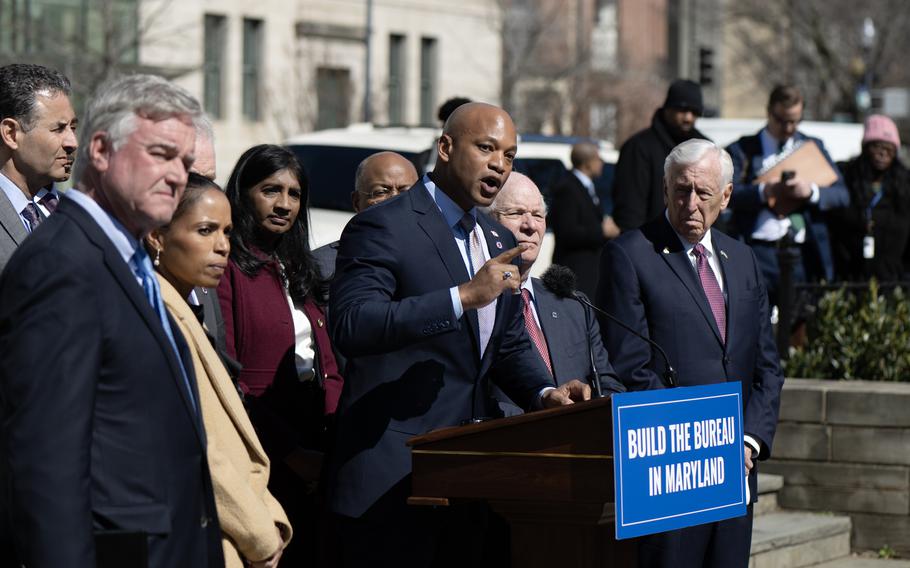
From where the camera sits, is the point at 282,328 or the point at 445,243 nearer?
the point at 445,243

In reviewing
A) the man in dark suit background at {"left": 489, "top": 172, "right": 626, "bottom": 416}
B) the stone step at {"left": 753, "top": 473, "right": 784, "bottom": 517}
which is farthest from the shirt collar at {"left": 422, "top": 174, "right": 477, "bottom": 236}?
the stone step at {"left": 753, "top": 473, "right": 784, "bottom": 517}

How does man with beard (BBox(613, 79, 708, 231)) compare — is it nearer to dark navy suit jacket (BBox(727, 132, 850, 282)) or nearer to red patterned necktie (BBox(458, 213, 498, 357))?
dark navy suit jacket (BBox(727, 132, 850, 282))

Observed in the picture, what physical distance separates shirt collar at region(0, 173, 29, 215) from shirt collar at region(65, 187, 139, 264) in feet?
6.67

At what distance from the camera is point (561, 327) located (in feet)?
21.3

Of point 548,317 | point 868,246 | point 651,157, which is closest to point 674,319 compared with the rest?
point 548,317

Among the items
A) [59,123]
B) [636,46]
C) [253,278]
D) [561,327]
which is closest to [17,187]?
[59,123]

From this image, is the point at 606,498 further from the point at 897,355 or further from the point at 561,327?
the point at 897,355

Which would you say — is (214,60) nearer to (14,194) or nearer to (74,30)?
(74,30)

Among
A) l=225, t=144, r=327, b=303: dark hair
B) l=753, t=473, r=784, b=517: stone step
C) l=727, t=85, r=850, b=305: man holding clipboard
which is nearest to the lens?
l=225, t=144, r=327, b=303: dark hair

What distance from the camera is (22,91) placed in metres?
5.92

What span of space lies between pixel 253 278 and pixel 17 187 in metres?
0.90

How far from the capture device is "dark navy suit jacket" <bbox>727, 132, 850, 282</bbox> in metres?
11.1

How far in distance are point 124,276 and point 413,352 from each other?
1585 millimetres

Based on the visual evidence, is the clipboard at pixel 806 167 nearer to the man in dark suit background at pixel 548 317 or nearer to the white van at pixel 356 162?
the white van at pixel 356 162
